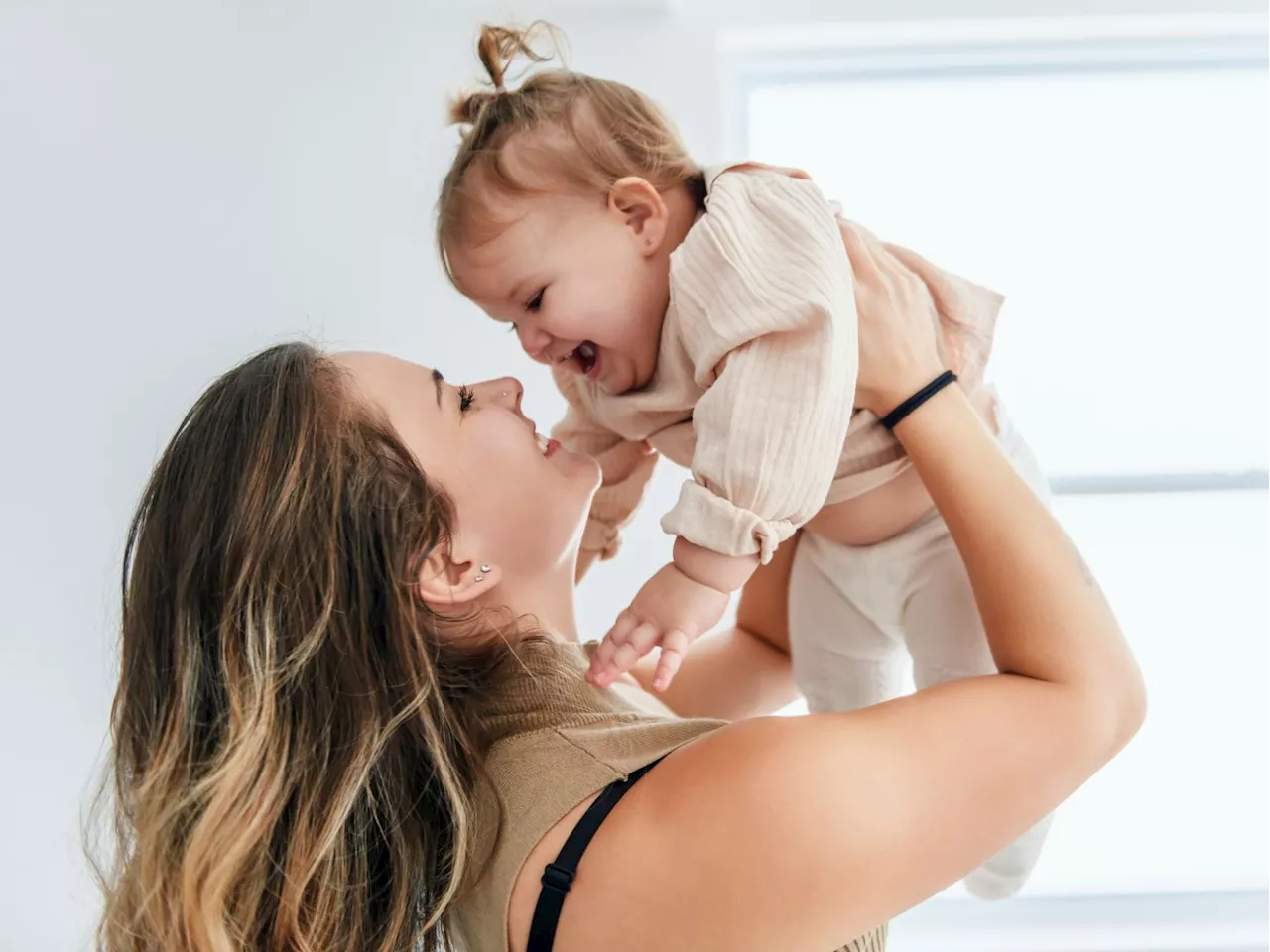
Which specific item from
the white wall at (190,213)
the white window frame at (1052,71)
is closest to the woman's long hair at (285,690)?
the white wall at (190,213)

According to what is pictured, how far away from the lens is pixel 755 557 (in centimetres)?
95

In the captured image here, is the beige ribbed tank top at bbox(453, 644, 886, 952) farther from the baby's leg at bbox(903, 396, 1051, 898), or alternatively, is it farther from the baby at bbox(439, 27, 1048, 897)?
the baby's leg at bbox(903, 396, 1051, 898)

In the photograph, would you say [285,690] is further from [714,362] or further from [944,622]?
[944,622]

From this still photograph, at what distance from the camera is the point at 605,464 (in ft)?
4.29

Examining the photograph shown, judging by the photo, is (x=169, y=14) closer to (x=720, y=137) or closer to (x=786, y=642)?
(x=720, y=137)

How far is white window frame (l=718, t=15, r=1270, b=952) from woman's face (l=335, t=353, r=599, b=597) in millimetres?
1072

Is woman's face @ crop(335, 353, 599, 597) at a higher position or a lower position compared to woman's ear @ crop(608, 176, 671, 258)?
lower

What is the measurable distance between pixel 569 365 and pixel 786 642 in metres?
0.56

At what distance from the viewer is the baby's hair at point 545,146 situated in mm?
1100

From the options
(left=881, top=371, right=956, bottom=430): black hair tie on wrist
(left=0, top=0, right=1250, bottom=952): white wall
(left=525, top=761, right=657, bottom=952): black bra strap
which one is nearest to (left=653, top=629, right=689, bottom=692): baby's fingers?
(left=525, top=761, right=657, bottom=952): black bra strap

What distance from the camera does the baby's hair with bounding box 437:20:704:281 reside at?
3.61 ft

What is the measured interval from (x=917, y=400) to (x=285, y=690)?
2.16 feet

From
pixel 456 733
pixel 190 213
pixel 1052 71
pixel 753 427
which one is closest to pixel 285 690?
pixel 456 733

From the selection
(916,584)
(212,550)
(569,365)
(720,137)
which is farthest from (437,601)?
(720,137)
